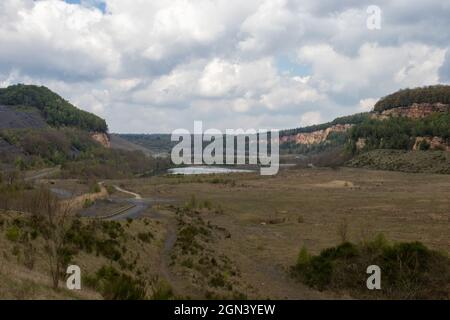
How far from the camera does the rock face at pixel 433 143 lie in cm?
14462

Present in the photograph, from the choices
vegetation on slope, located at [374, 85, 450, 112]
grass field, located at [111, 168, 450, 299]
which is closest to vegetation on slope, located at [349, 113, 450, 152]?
vegetation on slope, located at [374, 85, 450, 112]

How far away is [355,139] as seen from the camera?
179375 mm

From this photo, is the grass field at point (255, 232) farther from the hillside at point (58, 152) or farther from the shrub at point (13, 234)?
the hillside at point (58, 152)

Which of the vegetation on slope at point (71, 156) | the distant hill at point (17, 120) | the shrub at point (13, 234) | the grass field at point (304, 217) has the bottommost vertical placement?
the grass field at point (304, 217)

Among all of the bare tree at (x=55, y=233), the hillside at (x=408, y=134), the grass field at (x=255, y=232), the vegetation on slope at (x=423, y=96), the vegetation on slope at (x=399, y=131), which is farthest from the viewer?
the vegetation on slope at (x=423, y=96)

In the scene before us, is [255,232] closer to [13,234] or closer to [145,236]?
[145,236]

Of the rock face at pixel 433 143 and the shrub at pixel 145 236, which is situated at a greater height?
the rock face at pixel 433 143

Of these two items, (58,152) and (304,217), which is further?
(58,152)

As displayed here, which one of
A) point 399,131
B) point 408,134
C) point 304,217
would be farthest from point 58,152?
point 304,217

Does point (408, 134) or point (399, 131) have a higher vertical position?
point (399, 131)

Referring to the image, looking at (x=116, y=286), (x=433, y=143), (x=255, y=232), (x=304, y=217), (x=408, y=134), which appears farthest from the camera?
(x=408, y=134)

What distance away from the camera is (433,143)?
486ft

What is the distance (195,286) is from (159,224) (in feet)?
68.3

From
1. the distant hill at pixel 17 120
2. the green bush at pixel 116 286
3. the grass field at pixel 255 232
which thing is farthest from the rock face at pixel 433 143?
the green bush at pixel 116 286
